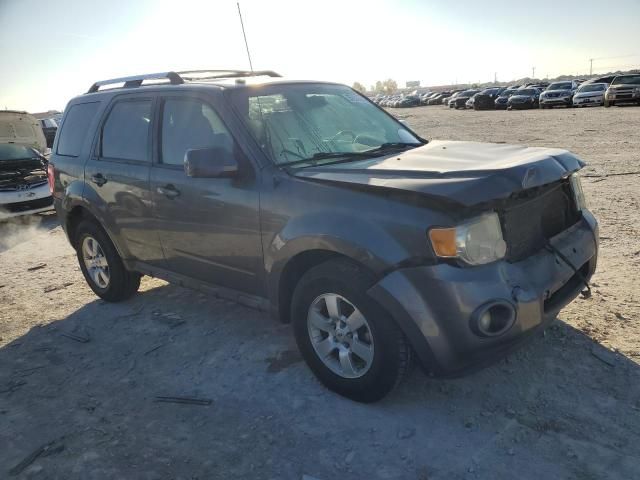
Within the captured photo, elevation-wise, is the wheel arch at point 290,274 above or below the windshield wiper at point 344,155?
below

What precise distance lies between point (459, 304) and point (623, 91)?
2903 cm

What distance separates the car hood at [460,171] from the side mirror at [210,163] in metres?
0.43

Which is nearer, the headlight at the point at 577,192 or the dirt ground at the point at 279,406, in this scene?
the dirt ground at the point at 279,406

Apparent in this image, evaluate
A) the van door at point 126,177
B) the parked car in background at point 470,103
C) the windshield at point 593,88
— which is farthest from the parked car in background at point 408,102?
the van door at point 126,177

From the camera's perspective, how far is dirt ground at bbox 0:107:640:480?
103 inches

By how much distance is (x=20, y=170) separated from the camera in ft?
31.9

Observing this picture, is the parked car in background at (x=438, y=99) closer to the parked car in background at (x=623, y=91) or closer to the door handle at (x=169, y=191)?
the parked car in background at (x=623, y=91)

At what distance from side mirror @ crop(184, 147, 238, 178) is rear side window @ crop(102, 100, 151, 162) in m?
1.05

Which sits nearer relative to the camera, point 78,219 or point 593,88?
point 78,219

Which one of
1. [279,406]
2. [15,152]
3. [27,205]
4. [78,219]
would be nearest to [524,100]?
[15,152]

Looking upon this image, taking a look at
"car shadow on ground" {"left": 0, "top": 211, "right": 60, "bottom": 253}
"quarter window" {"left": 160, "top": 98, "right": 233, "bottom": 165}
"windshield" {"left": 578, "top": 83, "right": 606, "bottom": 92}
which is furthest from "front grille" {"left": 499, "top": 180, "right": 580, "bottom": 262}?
"windshield" {"left": 578, "top": 83, "right": 606, "bottom": 92}

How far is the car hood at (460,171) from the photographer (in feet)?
8.36

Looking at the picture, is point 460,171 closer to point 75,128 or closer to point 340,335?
point 340,335

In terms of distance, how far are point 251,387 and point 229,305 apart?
142 centimetres
